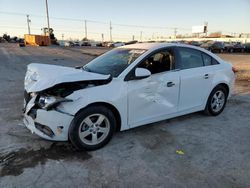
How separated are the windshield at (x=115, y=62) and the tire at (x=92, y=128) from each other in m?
0.70

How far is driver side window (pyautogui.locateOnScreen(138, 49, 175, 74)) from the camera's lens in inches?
165

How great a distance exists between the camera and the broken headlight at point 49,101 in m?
3.36

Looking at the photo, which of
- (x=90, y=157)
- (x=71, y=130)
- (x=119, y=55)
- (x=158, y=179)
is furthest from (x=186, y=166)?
(x=119, y=55)

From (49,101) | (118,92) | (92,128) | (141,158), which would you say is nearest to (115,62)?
(118,92)

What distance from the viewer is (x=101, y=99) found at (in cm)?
357

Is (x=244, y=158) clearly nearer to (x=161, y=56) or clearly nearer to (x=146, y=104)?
(x=146, y=104)

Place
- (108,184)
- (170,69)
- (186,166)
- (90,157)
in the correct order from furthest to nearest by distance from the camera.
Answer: (170,69), (90,157), (186,166), (108,184)

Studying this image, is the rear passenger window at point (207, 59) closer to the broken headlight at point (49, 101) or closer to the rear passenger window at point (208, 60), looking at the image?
the rear passenger window at point (208, 60)

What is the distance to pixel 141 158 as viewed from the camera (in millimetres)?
3488

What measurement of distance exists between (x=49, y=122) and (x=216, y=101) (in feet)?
11.7

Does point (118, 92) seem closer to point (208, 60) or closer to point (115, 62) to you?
point (115, 62)

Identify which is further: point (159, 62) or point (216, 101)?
point (216, 101)

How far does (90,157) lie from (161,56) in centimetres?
214

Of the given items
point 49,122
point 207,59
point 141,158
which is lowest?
point 141,158
